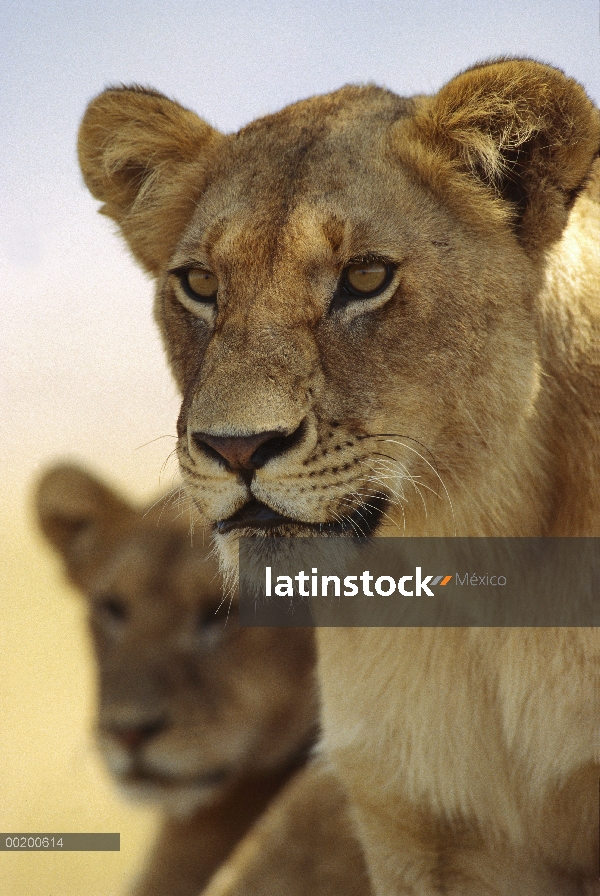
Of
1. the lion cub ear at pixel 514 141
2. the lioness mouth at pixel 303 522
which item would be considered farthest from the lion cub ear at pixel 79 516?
the lion cub ear at pixel 514 141

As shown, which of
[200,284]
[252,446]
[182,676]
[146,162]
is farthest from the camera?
[182,676]

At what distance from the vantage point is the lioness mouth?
199 cm

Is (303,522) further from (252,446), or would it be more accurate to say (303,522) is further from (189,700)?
(189,700)

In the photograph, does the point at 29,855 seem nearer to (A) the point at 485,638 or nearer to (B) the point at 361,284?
(A) the point at 485,638

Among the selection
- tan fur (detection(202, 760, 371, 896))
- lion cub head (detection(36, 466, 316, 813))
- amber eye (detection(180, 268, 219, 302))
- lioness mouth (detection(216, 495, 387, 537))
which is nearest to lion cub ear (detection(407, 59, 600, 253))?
amber eye (detection(180, 268, 219, 302))

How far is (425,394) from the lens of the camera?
6.90 ft

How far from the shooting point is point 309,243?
206 cm

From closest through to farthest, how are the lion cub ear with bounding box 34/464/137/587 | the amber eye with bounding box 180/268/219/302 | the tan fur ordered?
1. the amber eye with bounding box 180/268/219/302
2. the tan fur
3. the lion cub ear with bounding box 34/464/137/587

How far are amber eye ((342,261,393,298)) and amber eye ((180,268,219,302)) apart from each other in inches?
12.7

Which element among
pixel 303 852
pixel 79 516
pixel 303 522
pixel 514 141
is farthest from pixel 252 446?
pixel 79 516

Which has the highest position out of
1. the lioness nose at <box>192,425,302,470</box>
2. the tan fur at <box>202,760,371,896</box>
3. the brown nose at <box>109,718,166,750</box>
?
the lioness nose at <box>192,425,302,470</box>

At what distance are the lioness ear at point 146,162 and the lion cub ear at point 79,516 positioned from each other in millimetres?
870

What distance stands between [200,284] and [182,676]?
1185mm

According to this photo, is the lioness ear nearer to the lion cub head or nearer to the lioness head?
the lioness head
